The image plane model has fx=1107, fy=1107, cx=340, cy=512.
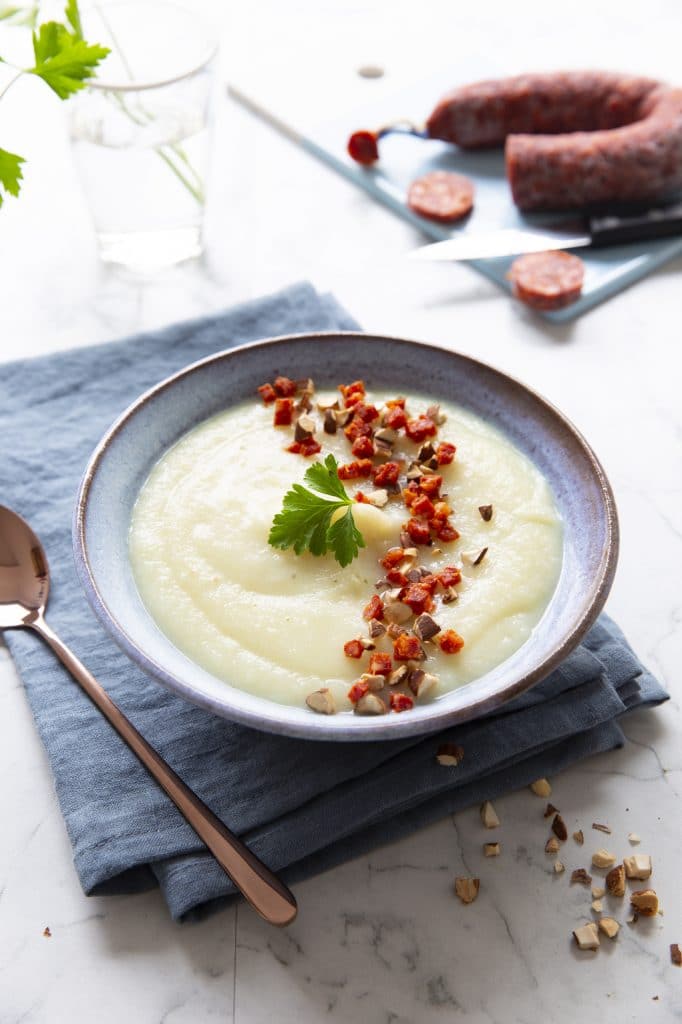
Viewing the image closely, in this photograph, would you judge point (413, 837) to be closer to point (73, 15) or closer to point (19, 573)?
point (19, 573)

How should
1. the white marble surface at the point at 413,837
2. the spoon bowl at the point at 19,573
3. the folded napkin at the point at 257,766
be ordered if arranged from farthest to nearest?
the spoon bowl at the point at 19,573, the folded napkin at the point at 257,766, the white marble surface at the point at 413,837

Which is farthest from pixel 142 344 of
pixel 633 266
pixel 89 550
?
pixel 633 266

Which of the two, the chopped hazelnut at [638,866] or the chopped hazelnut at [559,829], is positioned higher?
the chopped hazelnut at [559,829]

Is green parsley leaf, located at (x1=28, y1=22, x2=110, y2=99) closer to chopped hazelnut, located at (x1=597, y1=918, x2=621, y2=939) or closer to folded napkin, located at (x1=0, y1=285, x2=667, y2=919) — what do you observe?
folded napkin, located at (x1=0, y1=285, x2=667, y2=919)

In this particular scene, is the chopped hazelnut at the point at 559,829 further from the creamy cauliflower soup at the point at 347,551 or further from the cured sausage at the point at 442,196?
the cured sausage at the point at 442,196

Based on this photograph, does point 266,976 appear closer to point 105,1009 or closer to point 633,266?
point 105,1009

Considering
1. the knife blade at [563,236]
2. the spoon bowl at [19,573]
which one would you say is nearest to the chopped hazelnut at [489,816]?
the spoon bowl at [19,573]

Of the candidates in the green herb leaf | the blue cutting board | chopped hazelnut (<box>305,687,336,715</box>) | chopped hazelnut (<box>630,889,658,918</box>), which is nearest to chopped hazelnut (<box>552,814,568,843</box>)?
chopped hazelnut (<box>630,889,658,918</box>)
